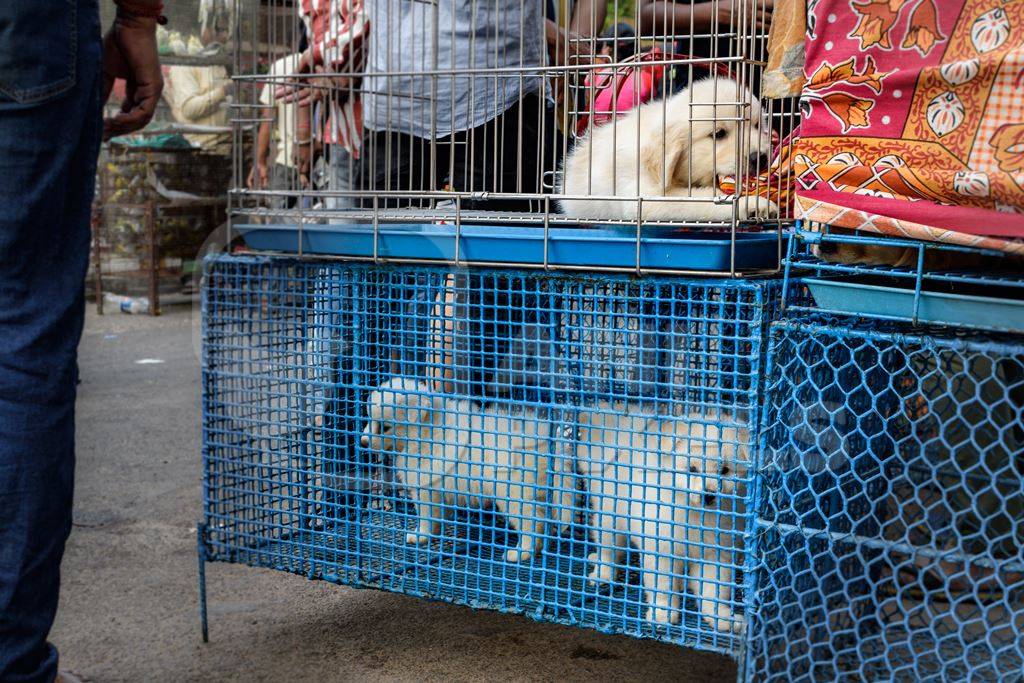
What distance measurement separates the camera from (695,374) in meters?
2.24

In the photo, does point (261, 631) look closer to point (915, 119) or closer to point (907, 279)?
point (907, 279)

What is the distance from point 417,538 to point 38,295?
1061 mm

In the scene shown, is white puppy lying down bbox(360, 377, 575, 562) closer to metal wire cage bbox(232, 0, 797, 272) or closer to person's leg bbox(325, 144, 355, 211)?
metal wire cage bbox(232, 0, 797, 272)

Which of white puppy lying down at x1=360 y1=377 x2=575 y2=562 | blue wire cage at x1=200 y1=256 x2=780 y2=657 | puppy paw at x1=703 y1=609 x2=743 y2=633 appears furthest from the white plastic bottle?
puppy paw at x1=703 y1=609 x2=743 y2=633

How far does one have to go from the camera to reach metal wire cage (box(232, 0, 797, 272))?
7.96 ft

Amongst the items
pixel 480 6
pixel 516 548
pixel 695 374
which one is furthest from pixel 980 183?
pixel 480 6

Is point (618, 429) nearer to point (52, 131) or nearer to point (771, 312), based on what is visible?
point (771, 312)

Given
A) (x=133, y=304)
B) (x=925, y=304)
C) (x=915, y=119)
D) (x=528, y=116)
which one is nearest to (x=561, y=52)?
(x=528, y=116)

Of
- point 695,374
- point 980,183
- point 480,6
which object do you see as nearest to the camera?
point 980,183

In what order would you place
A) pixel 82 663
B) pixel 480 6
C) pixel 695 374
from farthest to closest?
pixel 480 6 < pixel 82 663 < pixel 695 374

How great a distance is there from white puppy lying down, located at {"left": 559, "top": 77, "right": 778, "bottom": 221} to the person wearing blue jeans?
111 centimetres

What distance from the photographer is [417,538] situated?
8.78 feet

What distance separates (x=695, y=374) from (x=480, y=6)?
1334 mm

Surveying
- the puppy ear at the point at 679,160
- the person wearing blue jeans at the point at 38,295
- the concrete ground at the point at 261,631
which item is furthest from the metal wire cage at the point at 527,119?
the concrete ground at the point at 261,631
